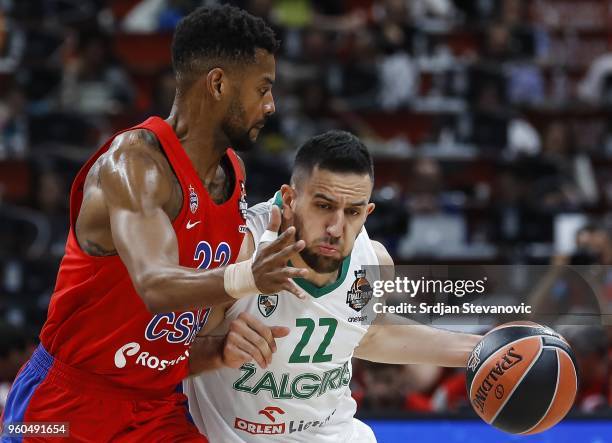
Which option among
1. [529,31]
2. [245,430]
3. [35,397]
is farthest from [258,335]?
[529,31]

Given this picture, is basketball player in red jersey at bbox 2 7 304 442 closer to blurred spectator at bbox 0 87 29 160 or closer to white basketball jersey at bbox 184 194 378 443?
white basketball jersey at bbox 184 194 378 443

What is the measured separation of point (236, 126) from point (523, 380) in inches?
54.7

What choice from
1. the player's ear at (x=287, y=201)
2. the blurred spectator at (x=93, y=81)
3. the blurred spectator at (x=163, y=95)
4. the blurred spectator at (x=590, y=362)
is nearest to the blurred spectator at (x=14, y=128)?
the blurred spectator at (x=93, y=81)

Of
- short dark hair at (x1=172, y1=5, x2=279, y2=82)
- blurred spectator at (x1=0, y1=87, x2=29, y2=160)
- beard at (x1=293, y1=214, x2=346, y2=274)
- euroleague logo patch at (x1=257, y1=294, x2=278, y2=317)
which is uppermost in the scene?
short dark hair at (x1=172, y1=5, x2=279, y2=82)

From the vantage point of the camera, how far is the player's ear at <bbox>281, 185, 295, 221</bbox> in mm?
3564

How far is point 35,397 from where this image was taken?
11.6ft

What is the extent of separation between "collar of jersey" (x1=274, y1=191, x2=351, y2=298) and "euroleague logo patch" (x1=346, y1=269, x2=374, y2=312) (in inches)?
2.4

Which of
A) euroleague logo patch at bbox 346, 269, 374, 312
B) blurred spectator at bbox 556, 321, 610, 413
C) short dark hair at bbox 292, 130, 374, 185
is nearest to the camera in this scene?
short dark hair at bbox 292, 130, 374, 185

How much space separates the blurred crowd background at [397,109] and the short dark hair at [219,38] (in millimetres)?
4107

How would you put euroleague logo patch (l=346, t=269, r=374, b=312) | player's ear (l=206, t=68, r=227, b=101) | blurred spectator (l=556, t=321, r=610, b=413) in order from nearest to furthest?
player's ear (l=206, t=68, r=227, b=101), euroleague logo patch (l=346, t=269, r=374, b=312), blurred spectator (l=556, t=321, r=610, b=413)

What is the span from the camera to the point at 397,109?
1061 cm

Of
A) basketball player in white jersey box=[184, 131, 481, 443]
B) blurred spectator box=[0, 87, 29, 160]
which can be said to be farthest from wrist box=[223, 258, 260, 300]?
blurred spectator box=[0, 87, 29, 160]

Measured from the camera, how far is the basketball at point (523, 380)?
3602 millimetres

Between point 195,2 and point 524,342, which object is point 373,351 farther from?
point 195,2
